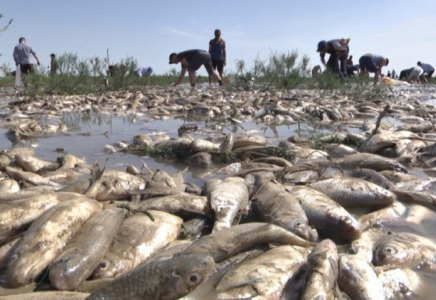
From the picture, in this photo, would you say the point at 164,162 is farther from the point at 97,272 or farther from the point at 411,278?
the point at 411,278

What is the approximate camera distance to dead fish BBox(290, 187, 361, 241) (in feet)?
10.2

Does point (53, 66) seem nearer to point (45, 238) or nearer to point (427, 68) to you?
point (45, 238)

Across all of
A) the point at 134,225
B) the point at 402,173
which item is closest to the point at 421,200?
the point at 402,173

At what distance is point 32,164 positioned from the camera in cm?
496

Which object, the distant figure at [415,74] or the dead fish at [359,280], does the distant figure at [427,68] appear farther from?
the dead fish at [359,280]

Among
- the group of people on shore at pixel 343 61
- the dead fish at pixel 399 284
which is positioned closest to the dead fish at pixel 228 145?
the dead fish at pixel 399 284

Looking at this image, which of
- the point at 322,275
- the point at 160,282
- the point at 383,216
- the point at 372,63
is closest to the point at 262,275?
the point at 322,275

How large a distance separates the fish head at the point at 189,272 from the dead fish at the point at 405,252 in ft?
4.17

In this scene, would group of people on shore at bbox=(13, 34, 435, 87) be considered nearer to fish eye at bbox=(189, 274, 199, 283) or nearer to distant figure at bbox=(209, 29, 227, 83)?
distant figure at bbox=(209, 29, 227, 83)

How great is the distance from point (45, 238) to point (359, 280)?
1903 mm

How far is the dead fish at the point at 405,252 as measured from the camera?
8.99ft

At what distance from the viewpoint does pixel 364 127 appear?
859cm

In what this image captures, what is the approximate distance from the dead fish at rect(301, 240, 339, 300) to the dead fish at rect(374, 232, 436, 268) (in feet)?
1.78

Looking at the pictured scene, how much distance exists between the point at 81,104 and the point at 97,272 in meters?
11.1
